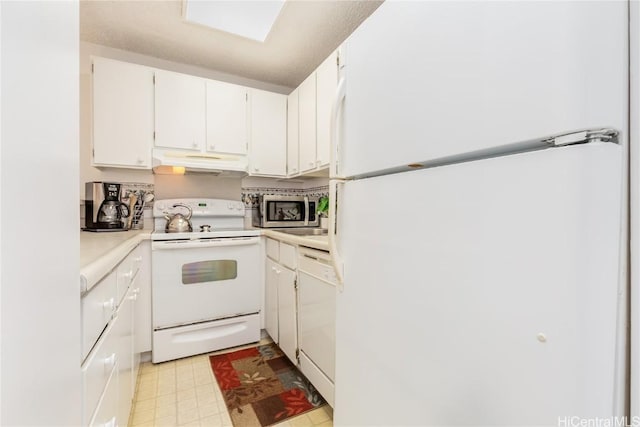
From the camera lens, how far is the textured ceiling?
1850 mm

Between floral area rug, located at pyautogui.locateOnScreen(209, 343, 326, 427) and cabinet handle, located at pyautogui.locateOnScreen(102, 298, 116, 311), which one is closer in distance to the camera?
cabinet handle, located at pyautogui.locateOnScreen(102, 298, 116, 311)

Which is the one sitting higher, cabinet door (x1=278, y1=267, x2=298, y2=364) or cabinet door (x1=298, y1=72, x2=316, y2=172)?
cabinet door (x1=298, y1=72, x2=316, y2=172)

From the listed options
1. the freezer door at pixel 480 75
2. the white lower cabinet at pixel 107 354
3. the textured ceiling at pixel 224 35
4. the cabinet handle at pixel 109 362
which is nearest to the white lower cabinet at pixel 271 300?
the white lower cabinet at pixel 107 354

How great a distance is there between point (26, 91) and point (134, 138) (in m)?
2.10

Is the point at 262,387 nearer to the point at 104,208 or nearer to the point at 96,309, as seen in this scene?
the point at 96,309

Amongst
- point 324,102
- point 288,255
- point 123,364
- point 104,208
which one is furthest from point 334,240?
point 104,208

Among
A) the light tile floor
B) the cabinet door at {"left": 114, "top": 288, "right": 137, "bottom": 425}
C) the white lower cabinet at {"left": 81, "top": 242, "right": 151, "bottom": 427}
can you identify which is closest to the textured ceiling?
the white lower cabinet at {"left": 81, "top": 242, "right": 151, "bottom": 427}

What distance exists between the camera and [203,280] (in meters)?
2.08

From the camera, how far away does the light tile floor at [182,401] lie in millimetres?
1428

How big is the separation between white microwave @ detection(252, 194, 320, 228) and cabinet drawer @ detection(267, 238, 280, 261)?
0.28 metres

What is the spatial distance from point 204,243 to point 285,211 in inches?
31.4

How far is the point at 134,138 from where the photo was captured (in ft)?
7.05

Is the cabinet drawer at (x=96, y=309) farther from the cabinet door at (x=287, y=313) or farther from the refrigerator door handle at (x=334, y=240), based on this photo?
the cabinet door at (x=287, y=313)

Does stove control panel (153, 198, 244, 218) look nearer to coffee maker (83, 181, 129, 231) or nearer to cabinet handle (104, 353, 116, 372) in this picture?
coffee maker (83, 181, 129, 231)
